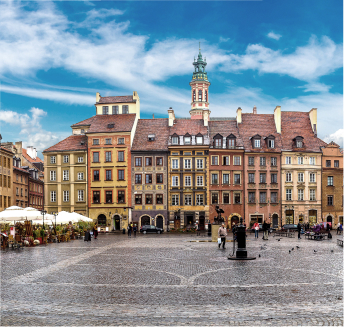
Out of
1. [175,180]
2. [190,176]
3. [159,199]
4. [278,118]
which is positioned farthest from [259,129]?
[159,199]

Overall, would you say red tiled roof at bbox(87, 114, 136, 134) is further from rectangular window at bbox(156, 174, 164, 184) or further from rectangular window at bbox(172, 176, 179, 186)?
rectangular window at bbox(172, 176, 179, 186)

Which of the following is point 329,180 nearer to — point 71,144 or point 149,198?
point 149,198

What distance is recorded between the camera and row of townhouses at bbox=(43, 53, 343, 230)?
66.3 metres

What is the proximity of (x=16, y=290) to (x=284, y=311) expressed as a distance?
26.1 ft

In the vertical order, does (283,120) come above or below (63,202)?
above

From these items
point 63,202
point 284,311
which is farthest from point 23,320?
point 63,202

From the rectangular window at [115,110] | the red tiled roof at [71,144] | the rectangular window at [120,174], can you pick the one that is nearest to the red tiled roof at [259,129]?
the rectangular window at [120,174]

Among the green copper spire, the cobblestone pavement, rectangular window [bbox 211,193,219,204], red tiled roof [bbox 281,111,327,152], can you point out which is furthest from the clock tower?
the cobblestone pavement

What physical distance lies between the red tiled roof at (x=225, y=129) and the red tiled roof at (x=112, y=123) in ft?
36.8

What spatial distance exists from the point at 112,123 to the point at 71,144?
21.7 ft

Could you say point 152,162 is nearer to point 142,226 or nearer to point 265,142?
point 142,226

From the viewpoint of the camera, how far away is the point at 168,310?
11797 mm

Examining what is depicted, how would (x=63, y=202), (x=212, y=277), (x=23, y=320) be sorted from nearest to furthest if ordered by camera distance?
(x=23, y=320) → (x=212, y=277) → (x=63, y=202)

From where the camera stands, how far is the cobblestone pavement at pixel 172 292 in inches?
432
